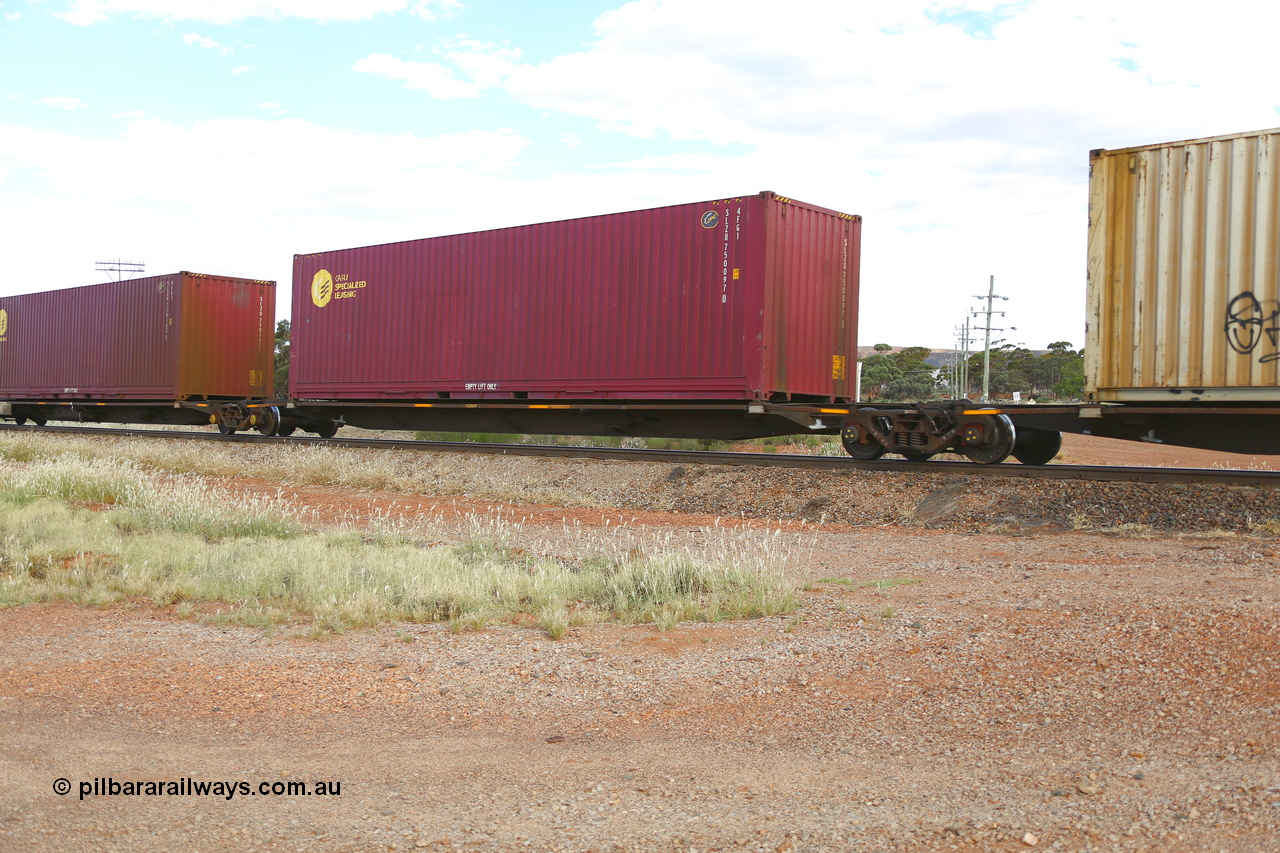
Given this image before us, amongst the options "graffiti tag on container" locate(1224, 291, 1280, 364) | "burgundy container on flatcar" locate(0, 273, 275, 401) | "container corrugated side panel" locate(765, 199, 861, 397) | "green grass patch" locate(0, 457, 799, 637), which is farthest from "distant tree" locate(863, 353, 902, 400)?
"green grass patch" locate(0, 457, 799, 637)

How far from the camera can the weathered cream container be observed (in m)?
8.85

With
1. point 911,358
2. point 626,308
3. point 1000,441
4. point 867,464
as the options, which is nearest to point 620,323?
point 626,308

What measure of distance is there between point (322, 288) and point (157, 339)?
5.72m

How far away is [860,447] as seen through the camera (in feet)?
42.4

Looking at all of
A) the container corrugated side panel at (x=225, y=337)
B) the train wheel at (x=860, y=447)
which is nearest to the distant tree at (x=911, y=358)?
the container corrugated side panel at (x=225, y=337)

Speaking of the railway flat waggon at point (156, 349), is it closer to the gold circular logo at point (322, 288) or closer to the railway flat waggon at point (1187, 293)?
the gold circular logo at point (322, 288)

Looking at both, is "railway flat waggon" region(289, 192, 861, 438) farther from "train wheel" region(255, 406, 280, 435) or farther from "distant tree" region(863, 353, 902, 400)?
"distant tree" region(863, 353, 902, 400)

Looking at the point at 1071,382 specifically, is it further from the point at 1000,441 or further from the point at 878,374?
the point at 1000,441

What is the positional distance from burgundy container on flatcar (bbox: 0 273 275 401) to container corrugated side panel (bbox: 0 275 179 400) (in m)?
0.02

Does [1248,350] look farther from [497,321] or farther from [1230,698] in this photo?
[497,321]

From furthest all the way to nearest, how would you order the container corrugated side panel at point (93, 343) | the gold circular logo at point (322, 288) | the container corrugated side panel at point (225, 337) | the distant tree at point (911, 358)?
the distant tree at point (911, 358), the container corrugated side panel at point (93, 343), the container corrugated side panel at point (225, 337), the gold circular logo at point (322, 288)

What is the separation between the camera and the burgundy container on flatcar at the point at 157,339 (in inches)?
841

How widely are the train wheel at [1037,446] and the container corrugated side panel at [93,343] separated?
57.6ft

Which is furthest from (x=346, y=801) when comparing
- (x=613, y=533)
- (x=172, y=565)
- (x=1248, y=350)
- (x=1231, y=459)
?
(x=1231, y=459)
